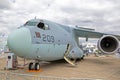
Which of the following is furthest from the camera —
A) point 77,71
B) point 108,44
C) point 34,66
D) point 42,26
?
point 108,44

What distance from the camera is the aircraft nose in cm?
1049

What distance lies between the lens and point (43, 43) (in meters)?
12.2

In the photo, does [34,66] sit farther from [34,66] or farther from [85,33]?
[85,33]

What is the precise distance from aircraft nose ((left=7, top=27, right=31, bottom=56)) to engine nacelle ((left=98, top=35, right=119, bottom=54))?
717 cm

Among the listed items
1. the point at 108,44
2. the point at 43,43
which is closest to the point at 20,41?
the point at 43,43

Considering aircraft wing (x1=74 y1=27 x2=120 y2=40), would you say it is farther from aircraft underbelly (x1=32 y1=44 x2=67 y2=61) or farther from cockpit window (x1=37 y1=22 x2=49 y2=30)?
cockpit window (x1=37 y1=22 x2=49 y2=30)

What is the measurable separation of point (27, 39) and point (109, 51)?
8.40 metres

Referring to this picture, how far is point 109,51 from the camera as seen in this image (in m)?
16.8

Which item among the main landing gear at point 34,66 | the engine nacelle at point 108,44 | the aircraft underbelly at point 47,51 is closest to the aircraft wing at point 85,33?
the engine nacelle at point 108,44

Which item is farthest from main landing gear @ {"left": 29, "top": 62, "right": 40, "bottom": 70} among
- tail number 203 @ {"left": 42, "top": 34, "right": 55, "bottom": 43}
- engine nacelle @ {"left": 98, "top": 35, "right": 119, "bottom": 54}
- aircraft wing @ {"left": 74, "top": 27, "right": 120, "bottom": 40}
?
aircraft wing @ {"left": 74, "top": 27, "right": 120, "bottom": 40}

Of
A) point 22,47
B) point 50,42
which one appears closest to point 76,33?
point 50,42

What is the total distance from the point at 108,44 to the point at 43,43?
7402 mm

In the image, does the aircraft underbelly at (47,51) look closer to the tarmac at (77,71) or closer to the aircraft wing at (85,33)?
the tarmac at (77,71)

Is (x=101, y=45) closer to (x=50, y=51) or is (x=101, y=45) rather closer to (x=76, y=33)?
(x=76, y=33)
